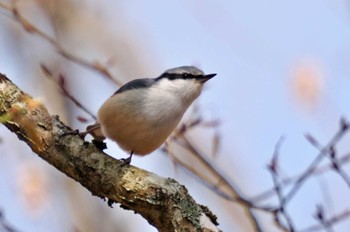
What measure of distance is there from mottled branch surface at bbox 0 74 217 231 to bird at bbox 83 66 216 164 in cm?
42

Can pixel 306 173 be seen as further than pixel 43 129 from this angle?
Yes

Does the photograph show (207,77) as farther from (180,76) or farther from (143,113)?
(143,113)

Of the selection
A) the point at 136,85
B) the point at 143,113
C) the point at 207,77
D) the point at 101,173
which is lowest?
the point at 101,173

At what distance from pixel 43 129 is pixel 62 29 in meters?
3.67

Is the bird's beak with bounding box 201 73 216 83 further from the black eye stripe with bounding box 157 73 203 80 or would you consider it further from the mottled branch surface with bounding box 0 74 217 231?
the mottled branch surface with bounding box 0 74 217 231

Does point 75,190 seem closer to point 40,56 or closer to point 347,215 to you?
point 40,56

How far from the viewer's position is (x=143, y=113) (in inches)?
122

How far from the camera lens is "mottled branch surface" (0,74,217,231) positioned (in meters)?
2.44

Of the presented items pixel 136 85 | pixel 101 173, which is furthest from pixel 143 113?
pixel 101 173

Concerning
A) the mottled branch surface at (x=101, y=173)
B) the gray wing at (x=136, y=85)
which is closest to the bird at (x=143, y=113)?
the gray wing at (x=136, y=85)

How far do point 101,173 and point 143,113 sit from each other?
60 centimetres

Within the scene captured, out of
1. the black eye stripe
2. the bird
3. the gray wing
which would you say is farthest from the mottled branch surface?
the black eye stripe

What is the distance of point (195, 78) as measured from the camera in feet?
11.1

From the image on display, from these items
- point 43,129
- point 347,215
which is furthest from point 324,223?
point 43,129
